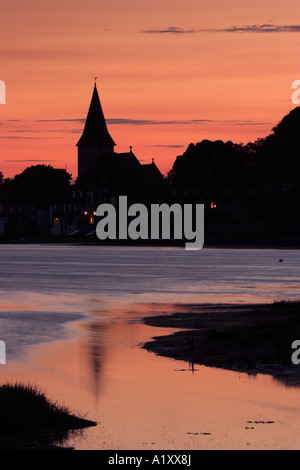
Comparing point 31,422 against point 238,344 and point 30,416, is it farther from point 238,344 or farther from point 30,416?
point 238,344

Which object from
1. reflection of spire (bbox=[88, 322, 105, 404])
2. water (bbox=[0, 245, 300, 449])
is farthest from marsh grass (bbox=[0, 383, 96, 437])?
reflection of spire (bbox=[88, 322, 105, 404])

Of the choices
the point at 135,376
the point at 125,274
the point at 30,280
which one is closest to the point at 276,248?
the point at 125,274

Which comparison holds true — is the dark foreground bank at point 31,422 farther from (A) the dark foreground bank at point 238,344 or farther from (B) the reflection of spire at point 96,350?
(A) the dark foreground bank at point 238,344

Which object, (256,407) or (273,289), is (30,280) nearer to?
(273,289)

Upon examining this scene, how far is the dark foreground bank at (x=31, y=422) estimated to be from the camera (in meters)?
17.9

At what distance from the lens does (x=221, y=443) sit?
18.3 meters

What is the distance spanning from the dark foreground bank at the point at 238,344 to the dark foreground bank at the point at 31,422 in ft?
23.0

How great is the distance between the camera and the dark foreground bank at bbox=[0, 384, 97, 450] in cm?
1792

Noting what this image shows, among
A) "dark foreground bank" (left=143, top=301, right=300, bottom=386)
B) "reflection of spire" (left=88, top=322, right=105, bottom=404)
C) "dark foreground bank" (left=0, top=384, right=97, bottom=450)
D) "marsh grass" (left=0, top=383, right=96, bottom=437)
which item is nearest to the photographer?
"dark foreground bank" (left=0, top=384, right=97, bottom=450)

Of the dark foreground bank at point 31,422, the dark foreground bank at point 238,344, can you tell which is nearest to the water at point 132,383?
the dark foreground bank at point 31,422

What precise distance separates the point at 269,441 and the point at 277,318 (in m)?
20.1

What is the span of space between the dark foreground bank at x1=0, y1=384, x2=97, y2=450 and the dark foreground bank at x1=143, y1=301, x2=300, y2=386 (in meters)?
7.01

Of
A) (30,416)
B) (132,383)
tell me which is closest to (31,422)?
(30,416)

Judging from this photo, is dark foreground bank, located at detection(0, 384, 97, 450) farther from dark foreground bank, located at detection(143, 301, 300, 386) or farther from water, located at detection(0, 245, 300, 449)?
dark foreground bank, located at detection(143, 301, 300, 386)
